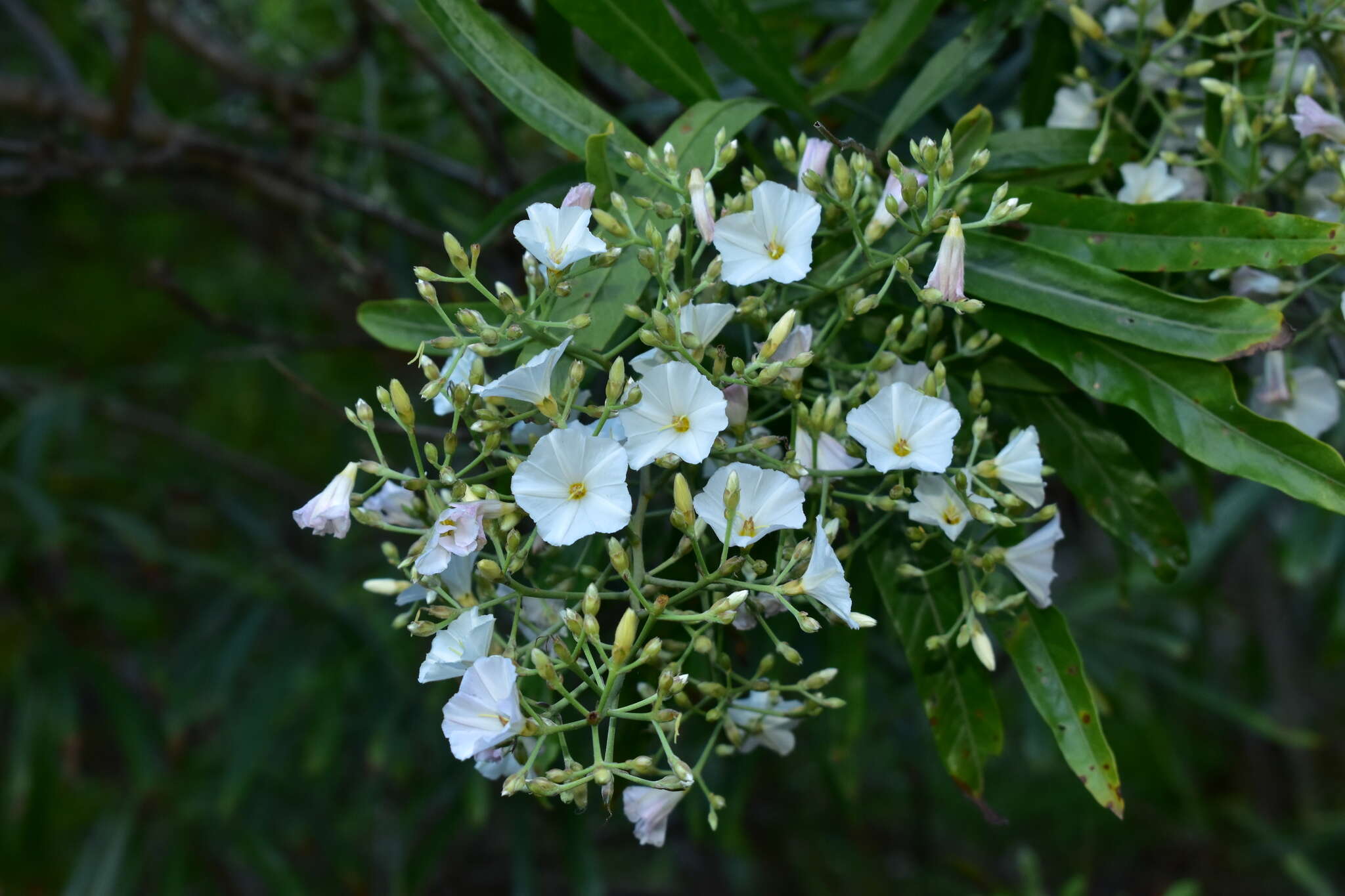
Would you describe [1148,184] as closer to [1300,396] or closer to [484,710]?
[1300,396]

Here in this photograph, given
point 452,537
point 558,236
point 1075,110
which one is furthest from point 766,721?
point 1075,110

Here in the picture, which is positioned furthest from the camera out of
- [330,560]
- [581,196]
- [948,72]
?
[330,560]

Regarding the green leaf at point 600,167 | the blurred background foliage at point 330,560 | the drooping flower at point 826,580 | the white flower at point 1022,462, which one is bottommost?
the blurred background foliage at point 330,560

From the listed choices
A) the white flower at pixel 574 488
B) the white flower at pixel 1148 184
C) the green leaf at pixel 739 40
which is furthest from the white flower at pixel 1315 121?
the white flower at pixel 574 488

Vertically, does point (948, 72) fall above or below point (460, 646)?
above

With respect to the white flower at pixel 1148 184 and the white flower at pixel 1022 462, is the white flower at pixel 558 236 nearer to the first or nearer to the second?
the white flower at pixel 1022 462

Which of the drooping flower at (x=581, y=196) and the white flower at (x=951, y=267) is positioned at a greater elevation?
the drooping flower at (x=581, y=196)
